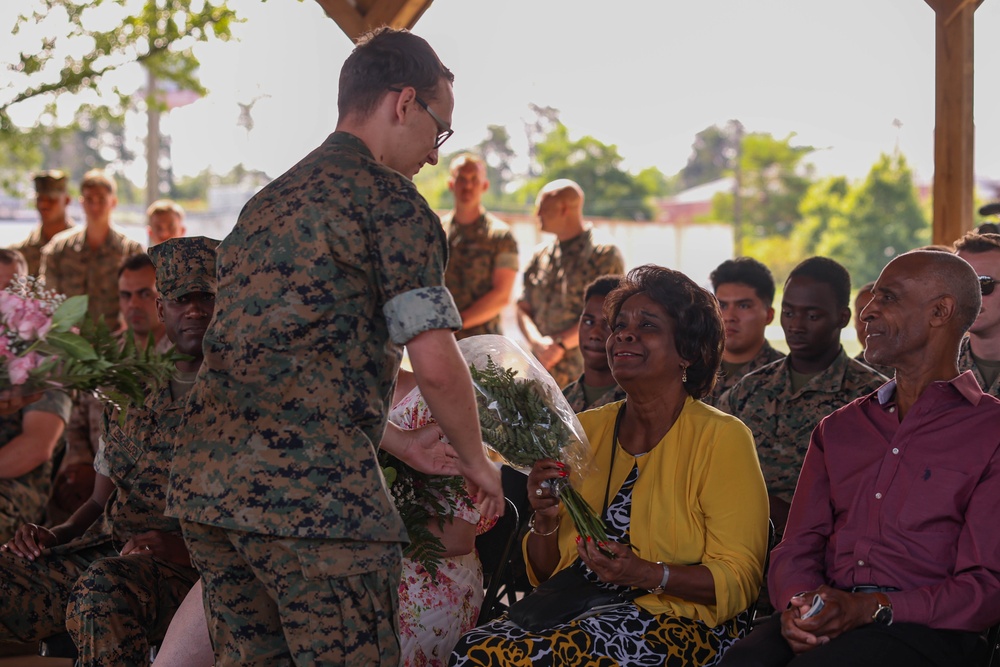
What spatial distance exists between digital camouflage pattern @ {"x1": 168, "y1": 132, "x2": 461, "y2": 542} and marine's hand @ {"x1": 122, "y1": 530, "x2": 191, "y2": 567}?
1.42m

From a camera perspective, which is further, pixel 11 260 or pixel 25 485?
pixel 11 260

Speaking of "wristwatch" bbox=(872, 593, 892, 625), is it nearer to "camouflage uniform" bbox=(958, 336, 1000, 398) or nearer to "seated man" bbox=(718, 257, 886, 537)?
"seated man" bbox=(718, 257, 886, 537)

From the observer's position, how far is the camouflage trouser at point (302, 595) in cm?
225

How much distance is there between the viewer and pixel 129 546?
3.67 metres

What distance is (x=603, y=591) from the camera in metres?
3.13

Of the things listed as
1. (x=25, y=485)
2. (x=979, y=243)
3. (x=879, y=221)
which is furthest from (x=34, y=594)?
(x=879, y=221)

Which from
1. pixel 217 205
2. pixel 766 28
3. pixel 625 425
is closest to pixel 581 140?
pixel 766 28

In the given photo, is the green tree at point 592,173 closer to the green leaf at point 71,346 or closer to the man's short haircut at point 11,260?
the man's short haircut at point 11,260

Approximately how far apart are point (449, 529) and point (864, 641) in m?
1.24

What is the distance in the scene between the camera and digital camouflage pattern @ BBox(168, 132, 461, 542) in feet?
7.30

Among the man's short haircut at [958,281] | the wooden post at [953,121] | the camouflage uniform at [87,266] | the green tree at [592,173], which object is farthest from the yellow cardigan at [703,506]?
the green tree at [592,173]

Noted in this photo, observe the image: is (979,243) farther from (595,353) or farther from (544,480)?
A: (544,480)

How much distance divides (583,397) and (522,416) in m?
1.77

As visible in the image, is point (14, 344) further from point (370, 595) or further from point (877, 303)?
point (877, 303)
